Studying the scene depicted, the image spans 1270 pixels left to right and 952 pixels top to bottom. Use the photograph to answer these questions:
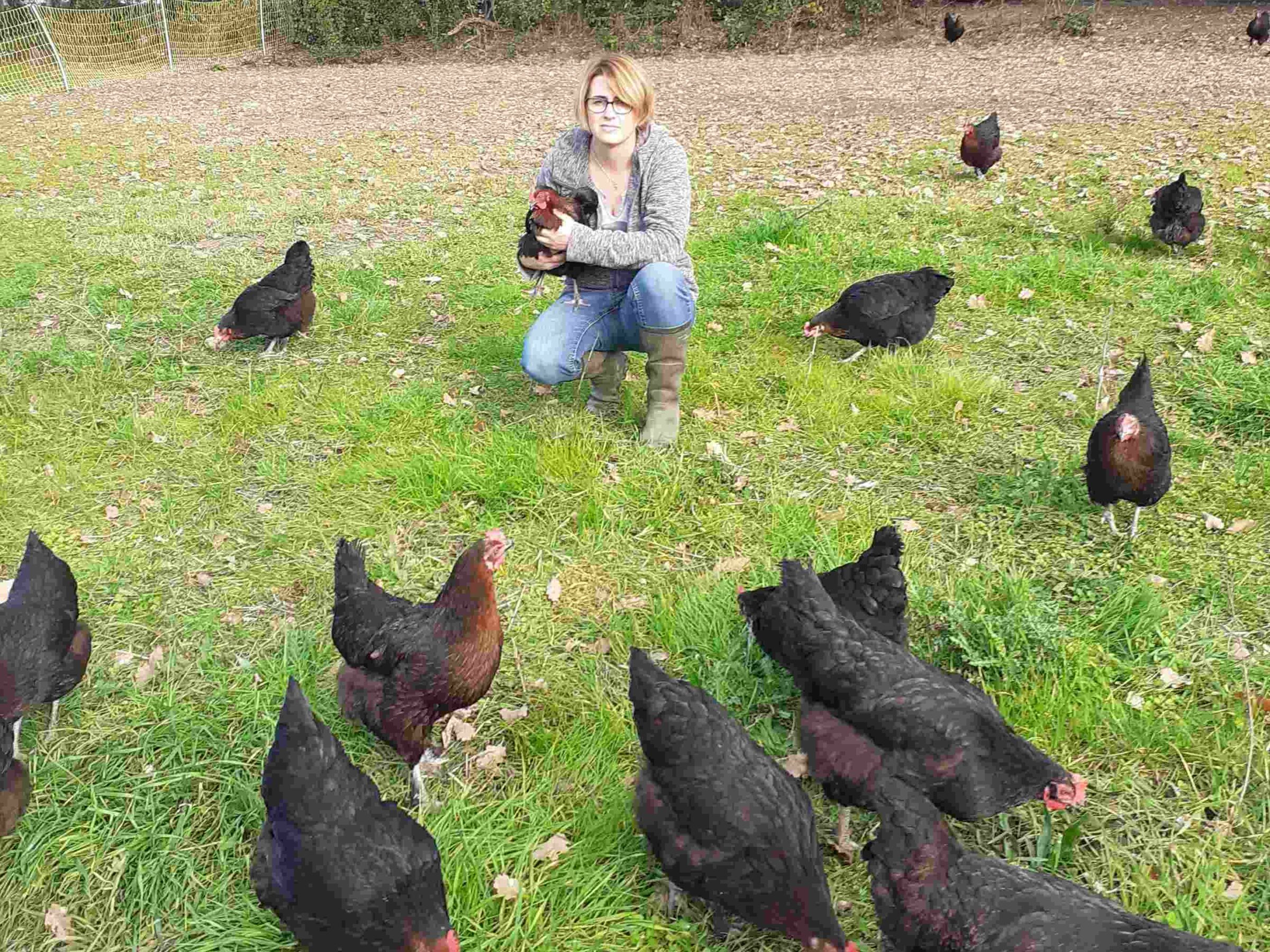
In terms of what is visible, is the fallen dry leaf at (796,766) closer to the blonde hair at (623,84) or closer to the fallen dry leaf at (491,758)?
the fallen dry leaf at (491,758)

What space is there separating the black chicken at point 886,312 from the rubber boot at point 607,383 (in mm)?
1316

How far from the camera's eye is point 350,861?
1965 millimetres

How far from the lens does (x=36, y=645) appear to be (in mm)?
2693

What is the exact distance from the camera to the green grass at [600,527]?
2348mm

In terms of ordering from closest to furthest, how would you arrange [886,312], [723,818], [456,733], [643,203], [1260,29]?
[723,818] < [456,733] < [643,203] < [886,312] < [1260,29]

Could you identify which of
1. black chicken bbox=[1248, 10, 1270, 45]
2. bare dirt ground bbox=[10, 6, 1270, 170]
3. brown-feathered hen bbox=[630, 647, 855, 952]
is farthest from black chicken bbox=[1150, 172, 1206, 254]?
black chicken bbox=[1248, 10, 1270, 45]

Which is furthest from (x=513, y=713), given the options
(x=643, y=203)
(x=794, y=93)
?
(x=794, y=93)

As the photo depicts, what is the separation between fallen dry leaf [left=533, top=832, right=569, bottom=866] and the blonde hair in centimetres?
311

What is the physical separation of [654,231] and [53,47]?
16.3 meters

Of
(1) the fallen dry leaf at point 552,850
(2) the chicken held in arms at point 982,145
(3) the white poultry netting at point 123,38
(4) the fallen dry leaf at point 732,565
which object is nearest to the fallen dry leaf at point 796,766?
(1) the fallen dry leaf at point 552,850

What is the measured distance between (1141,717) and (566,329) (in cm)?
296

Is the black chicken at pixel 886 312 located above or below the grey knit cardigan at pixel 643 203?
below

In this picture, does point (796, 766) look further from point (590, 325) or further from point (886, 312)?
point (886, 312)

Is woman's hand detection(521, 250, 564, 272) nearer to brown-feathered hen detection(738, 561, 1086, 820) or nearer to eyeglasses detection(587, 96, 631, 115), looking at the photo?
eyeglasses detection(587, 96, 631, 115)
